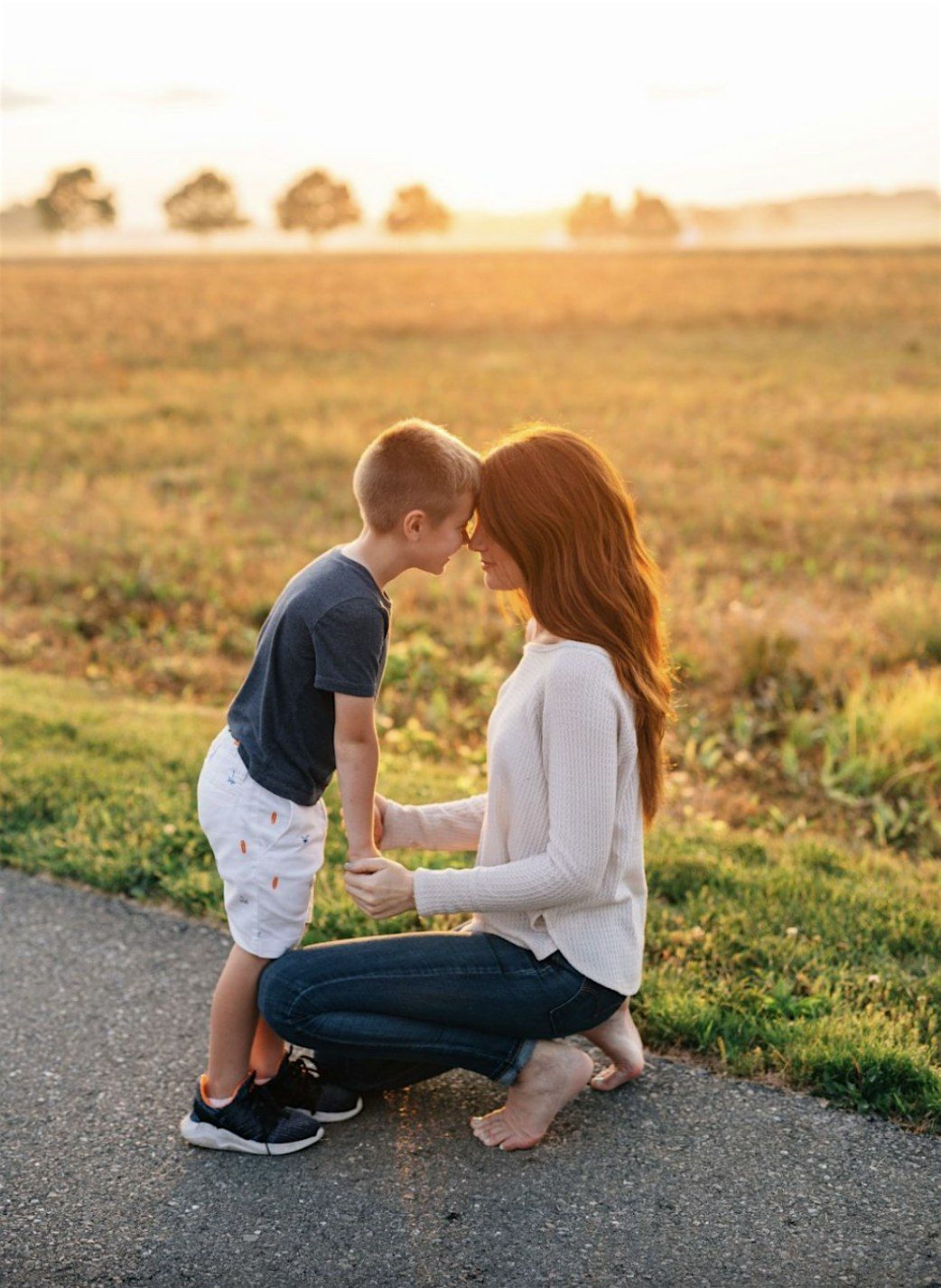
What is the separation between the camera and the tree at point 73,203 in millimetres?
114938

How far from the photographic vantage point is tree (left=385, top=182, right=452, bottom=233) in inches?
4796

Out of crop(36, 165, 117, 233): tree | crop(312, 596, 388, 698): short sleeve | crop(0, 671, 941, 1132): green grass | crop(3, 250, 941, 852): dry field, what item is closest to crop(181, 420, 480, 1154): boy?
crop(312, 596, 388, 698): short sleeve

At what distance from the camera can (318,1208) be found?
3.02 meters

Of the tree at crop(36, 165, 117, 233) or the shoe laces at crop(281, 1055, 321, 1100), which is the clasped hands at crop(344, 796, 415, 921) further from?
the tree at crop(36, 165, 117, 233)

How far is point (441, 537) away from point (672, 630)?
17.2 ft

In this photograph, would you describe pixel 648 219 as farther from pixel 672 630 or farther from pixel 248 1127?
pixel 248 1127

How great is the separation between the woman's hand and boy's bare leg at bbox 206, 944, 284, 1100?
1.12ft

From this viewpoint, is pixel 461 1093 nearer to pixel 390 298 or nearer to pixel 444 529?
pixel 444 529

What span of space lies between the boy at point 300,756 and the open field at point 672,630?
3.55 ft

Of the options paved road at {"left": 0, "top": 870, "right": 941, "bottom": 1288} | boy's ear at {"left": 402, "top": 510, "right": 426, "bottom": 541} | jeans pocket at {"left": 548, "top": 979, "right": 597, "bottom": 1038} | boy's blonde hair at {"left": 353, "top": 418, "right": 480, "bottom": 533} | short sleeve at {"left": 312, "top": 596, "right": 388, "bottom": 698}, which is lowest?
paved road at {"left": 0, "top": 870, "right": 941, "bottom": 1288}

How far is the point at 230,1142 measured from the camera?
3262mm

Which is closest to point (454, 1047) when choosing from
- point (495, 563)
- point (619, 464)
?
point (495, 563)

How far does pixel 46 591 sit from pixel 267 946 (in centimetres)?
649

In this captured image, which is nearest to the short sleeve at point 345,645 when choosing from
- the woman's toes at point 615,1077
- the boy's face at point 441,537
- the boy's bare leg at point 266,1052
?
the boy's face at point 441,537
